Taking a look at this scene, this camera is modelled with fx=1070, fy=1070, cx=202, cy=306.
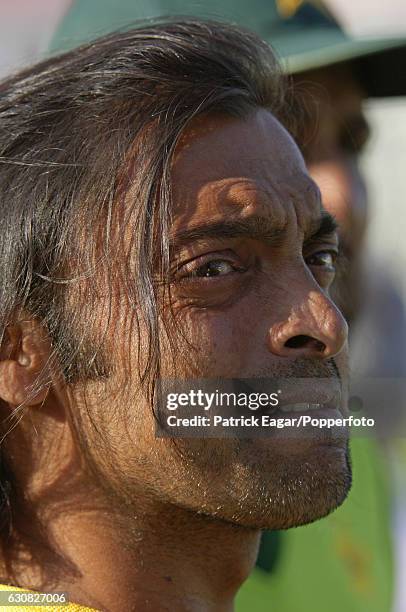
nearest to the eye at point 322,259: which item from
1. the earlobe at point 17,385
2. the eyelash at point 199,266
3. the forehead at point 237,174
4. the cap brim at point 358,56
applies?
the forehead at point 237,174

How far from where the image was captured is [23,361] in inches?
59.6

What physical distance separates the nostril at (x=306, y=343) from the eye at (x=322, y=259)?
0.23 m

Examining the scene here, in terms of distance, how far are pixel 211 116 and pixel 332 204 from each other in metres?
0.55

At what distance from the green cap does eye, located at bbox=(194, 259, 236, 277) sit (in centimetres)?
94

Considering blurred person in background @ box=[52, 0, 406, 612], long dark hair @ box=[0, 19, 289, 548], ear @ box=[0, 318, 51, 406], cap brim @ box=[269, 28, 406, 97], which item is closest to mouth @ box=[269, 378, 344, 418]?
long dark hair @ box=[0, 19, 289, 548]

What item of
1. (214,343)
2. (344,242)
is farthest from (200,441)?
Answer: (344,242)

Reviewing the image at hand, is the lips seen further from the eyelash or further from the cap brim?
the cap brim

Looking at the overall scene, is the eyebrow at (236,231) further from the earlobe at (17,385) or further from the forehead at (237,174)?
the earlobe at (17,385)

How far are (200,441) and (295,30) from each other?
142cm

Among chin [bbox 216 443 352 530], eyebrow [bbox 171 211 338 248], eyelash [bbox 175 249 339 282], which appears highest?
eyebrow [bbox 171 211 338 248]

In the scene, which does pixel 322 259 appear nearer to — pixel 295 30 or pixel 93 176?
pixel 93 176

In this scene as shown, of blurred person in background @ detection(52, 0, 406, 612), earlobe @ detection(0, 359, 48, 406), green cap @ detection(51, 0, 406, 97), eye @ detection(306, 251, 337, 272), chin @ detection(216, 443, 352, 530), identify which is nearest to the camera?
chin @ detection(216, 443, 352, 530)

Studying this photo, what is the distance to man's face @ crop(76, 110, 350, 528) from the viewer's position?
1.40 meters

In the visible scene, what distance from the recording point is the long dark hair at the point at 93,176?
1.45m
